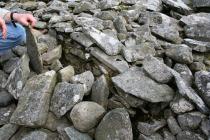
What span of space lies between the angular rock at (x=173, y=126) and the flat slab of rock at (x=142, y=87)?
25 cm

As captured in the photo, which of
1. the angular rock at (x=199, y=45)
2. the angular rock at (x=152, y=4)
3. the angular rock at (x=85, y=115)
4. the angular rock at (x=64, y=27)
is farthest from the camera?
the angular rock at (x=152, y=4)

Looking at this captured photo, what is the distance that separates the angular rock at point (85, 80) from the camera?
4.98m

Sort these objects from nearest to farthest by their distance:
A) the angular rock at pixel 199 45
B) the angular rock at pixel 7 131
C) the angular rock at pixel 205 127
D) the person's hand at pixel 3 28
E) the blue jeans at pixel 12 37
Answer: the angular rock at pixel 205 127
the angular rock at pixel 7 131
the person's hand at pixel 3 28
the blue jeans at pixel 12 37
the angular rock at pixel 199 45

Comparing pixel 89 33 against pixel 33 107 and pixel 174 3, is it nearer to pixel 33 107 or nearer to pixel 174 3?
pixel 33 107

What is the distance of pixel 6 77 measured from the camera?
17.8 feet

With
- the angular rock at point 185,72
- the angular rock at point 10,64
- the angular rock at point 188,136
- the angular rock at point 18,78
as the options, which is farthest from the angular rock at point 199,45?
the angular rock at point 10,64

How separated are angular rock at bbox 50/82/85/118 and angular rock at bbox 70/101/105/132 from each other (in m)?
0.11

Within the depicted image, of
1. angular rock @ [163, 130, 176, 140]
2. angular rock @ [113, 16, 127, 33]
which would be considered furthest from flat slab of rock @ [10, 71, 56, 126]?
angular rock @ [163, 130, 176, 140]

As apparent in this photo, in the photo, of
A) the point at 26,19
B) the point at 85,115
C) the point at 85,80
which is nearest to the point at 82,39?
the point at 85,80

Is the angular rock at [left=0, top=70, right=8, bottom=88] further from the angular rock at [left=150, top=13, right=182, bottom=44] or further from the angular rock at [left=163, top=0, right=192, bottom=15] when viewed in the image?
the angular rock at [left=163, top=0, right=192, bottom=15]

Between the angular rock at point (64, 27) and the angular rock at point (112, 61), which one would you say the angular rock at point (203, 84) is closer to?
the angular rock at point (112, 61)

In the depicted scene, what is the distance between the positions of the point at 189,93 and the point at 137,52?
3.89 feet

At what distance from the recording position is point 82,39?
5555mm

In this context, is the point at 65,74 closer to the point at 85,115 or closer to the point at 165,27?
the point at 85,115
